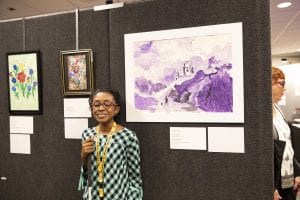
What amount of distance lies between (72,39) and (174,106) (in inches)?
26.9

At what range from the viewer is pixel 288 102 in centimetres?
539

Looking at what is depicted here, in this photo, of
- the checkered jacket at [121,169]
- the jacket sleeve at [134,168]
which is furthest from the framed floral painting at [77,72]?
the jacket sleeve at [134,168]

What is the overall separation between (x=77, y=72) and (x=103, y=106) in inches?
12.6

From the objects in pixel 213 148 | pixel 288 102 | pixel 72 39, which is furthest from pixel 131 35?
pixel 288 102

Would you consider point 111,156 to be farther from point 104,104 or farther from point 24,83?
point 24,83

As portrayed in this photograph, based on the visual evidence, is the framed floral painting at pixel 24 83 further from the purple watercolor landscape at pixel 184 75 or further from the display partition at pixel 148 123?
the purple watercolor landscape at pixel 184 75

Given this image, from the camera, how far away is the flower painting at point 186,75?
4.14ft

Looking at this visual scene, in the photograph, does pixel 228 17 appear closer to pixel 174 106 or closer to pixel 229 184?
pixel 174 106

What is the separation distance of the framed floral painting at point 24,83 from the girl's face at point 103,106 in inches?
18.4

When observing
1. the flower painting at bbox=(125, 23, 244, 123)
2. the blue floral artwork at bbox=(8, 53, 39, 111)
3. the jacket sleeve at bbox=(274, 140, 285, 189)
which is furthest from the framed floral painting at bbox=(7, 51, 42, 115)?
the jacket sleeve at bbox=(274, 140, 285, 189)

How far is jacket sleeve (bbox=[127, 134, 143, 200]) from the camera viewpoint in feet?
4.31

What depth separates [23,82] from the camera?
1622 mm

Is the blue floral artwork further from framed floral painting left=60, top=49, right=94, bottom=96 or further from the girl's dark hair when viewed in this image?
the girl's dark hair

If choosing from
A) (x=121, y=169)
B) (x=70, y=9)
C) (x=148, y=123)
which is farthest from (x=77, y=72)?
(x=70, y=9)
